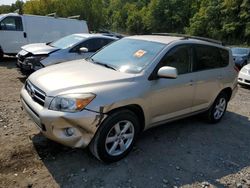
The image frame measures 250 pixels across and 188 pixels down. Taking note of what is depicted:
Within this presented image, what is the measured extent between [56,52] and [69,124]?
5.74 meters

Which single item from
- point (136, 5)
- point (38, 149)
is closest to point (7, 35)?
point (38, 149)

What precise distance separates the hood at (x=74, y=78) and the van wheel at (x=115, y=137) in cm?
48

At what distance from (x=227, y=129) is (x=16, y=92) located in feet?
16.2

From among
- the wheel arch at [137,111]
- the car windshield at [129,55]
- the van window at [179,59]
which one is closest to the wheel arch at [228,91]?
the van window at [179,59]

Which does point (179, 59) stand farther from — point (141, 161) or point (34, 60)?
point (34, 60)

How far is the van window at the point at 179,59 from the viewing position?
15.5ft

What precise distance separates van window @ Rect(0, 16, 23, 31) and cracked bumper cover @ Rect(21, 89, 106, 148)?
987 cm

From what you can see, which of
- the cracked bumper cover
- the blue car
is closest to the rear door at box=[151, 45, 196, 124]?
the cracked bumper cover

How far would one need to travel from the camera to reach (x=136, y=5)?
103938 mm

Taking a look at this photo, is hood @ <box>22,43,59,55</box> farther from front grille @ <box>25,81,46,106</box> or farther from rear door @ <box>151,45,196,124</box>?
rear door @ <box>151,45,196,124</box>

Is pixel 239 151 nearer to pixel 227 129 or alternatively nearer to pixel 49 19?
pixel 227 129

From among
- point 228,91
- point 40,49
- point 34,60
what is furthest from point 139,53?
point 40,49

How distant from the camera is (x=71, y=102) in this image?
3.68 meters

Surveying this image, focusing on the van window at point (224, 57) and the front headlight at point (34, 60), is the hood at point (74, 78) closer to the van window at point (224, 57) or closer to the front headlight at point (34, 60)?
the van window at point (224, 57)
